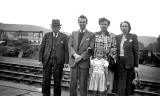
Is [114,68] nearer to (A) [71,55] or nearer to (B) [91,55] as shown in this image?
(B) [91,55]

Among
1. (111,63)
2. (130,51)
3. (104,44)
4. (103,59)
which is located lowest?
(111,63)

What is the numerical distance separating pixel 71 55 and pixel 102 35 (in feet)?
3.14

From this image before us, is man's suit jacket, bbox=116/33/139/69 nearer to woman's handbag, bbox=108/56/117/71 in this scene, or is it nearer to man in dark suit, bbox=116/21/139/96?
man in dark suit, bbox=116/21/139/96

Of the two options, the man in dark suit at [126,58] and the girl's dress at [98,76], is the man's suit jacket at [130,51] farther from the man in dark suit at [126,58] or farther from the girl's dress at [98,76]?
the girl's dress at [98,76]

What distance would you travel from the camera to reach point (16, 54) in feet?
63.9

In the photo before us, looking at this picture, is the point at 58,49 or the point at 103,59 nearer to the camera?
the point at 103,59

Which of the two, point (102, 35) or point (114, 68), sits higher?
point (102, 35)

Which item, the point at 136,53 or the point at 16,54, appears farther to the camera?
the point at 16,54

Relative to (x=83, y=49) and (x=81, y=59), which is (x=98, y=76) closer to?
(x=81, y=59)

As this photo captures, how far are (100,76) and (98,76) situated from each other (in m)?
0.05

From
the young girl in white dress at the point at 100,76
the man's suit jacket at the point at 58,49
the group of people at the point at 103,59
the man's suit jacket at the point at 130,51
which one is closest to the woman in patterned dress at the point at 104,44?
the group of people at the point at 103,59

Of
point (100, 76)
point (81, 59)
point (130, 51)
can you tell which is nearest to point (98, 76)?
point (100, 76)

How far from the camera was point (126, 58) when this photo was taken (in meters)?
4.88

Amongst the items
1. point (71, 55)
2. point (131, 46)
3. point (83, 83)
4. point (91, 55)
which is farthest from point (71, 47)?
point (131, 46)
